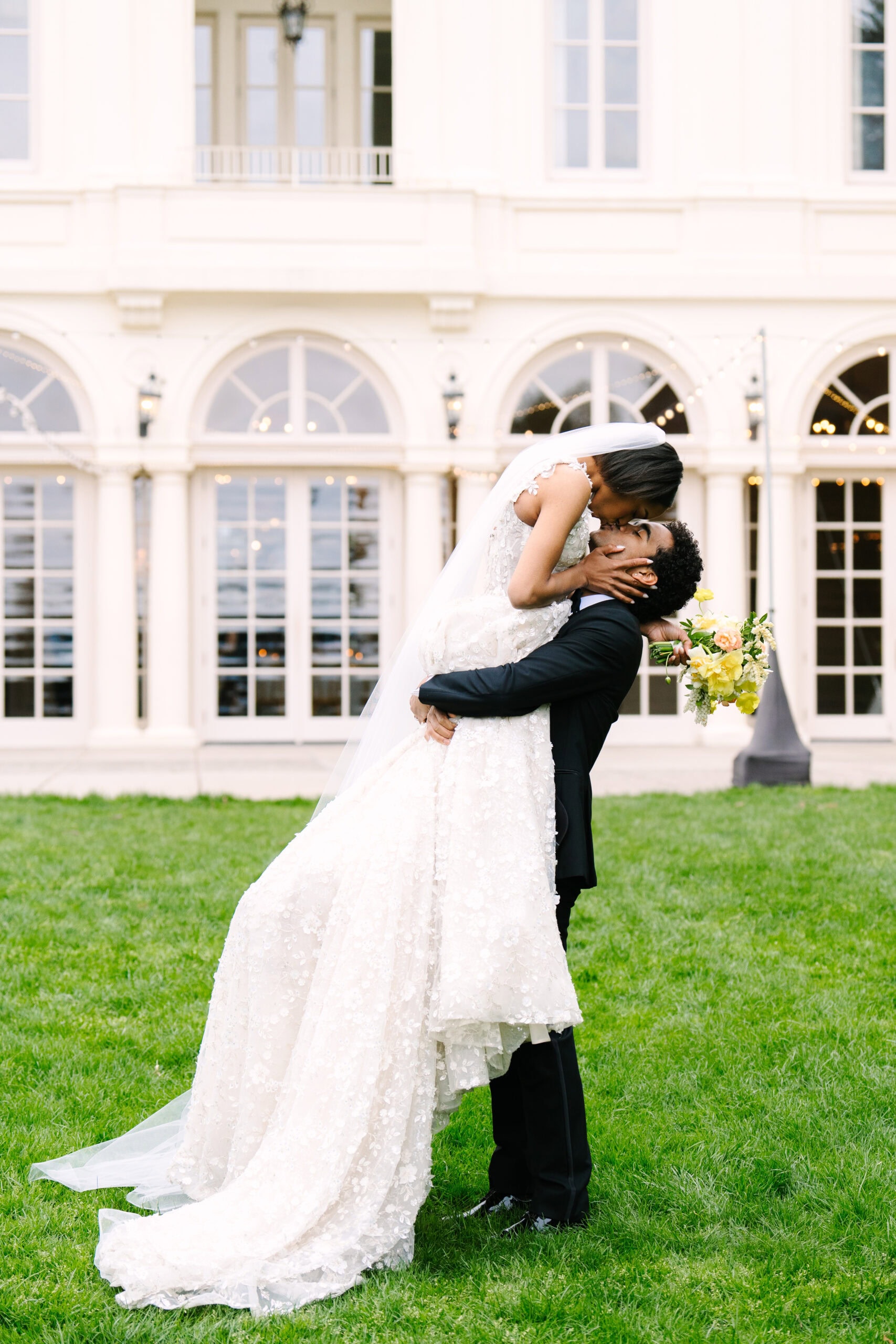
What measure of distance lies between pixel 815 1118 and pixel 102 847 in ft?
15.0

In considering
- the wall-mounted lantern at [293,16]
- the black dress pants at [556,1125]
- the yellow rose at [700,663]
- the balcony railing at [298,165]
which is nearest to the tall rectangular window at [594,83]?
the balcony railing at [298,165]

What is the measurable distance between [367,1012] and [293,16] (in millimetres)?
12513

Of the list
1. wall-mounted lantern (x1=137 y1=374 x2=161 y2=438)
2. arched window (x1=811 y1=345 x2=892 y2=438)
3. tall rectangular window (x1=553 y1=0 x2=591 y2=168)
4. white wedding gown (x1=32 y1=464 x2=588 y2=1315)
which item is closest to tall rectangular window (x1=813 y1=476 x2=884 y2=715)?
arched window (x1=811 y1=345 x2=892 y2=438)

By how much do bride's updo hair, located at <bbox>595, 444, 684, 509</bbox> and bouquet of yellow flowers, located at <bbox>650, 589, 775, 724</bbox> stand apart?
0.96 feet

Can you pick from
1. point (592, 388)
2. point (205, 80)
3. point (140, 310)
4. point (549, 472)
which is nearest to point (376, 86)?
point (205, 80)

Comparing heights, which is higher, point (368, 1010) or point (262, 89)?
point (262, 89)

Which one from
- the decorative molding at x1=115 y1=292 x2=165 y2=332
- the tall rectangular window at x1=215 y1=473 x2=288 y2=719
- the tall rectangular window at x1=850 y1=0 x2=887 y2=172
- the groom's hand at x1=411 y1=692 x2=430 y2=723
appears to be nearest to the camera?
the groom's hand at x1=411 y1=692 x2=430 y2=723

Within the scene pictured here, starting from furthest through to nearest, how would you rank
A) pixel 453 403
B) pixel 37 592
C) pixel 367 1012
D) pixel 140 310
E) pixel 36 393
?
pixel 37 592 < pixel 36 393 < pixel 453 403 < pixel 140 310 < pixel 367 1012

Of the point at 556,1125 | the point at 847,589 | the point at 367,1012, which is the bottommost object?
the point at 556,1125

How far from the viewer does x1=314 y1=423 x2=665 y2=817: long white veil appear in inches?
114

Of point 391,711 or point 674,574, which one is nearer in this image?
point 674,574

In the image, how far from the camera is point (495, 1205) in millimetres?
3076

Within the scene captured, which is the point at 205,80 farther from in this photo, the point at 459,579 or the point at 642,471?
the point at 642,471

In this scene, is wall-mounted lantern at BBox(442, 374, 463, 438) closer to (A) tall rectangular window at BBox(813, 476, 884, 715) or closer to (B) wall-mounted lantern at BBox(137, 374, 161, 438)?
(B) wall-mounted lantern at BBox(137, 374, 161, 438)
